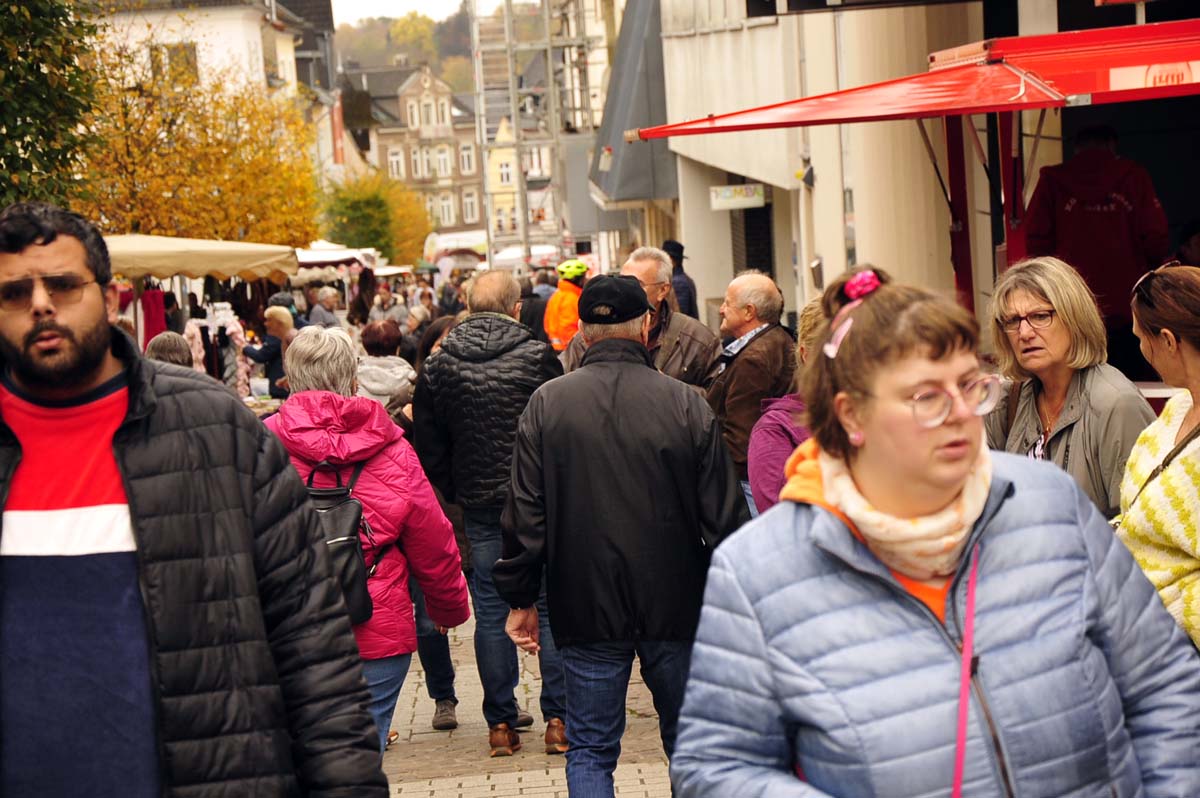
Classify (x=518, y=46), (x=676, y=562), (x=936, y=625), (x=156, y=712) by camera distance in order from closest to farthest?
1. (x=936, y=625)
2. (x=156, y=712)
3. (x=676, y=562)
4. (x=518, y=46)

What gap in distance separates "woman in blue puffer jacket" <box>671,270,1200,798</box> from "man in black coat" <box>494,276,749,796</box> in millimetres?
2803

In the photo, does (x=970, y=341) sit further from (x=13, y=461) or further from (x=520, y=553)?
(x=520, y=553)

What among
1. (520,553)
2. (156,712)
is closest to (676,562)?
(520,553)

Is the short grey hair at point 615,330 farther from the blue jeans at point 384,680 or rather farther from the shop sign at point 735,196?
the shop sign at point 735,196

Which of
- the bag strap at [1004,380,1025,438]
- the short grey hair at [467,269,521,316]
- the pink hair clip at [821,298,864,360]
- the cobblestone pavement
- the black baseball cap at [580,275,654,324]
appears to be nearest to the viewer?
the pink hair clip at [821,298,864,360]

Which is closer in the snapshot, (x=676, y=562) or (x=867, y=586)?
(x=867, y=586)

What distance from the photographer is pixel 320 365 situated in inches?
240

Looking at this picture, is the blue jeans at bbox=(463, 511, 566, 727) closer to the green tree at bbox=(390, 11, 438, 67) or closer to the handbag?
the handbag

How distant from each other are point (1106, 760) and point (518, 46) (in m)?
47.0

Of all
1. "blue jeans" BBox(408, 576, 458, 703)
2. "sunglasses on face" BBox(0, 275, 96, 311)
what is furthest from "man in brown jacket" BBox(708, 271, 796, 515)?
"sunglasses on face" BBox(0, 275, 96, 311)

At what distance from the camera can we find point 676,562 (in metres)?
5.77

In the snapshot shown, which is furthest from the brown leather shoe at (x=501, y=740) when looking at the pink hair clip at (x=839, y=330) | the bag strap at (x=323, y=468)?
the pink hair clip at (x=839, y=330)

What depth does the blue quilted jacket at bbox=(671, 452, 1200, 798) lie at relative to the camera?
2.73 m

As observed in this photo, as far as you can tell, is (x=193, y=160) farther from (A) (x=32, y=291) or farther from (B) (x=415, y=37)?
(B) (x=415, y=37)
